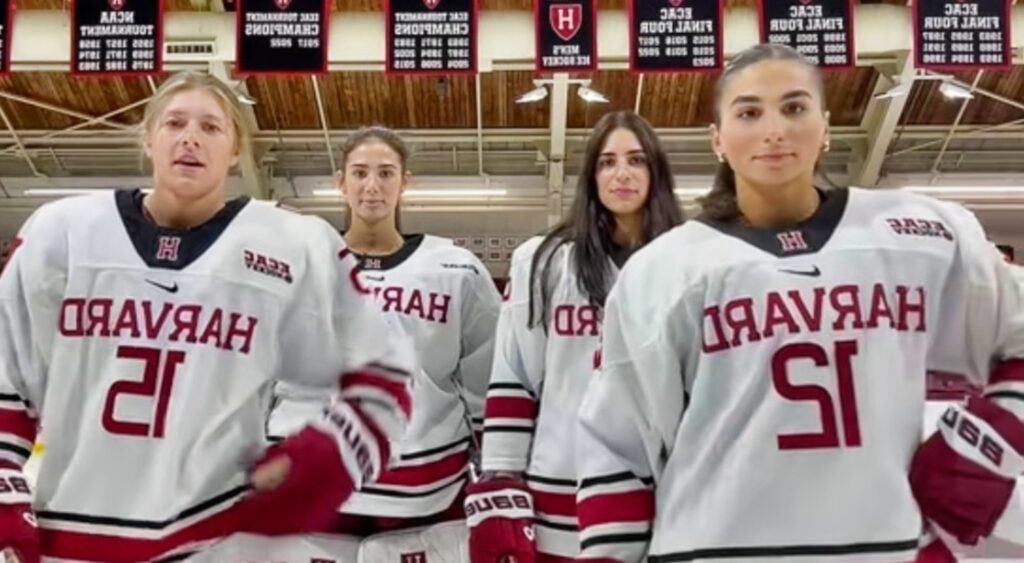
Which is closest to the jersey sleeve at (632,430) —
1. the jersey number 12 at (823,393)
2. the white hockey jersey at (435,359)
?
the jersey number 12 at (823,393)

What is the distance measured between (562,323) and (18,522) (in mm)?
1435

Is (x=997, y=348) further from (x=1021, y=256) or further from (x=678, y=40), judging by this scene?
(x=1021, y=256)

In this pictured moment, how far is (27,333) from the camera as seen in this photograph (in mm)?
2074

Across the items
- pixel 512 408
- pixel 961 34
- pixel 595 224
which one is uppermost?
pixel 961 34

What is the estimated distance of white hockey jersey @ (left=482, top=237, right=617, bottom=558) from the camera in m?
2.92

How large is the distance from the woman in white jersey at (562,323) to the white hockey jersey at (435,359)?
0.38 m

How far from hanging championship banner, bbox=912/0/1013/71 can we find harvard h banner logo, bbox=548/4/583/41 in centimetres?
211

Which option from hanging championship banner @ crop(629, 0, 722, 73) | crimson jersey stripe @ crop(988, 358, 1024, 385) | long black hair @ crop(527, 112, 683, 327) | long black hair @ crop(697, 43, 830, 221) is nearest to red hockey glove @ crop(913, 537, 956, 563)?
crimson jersey stripe @ crop(988, 358, 1024, 385)

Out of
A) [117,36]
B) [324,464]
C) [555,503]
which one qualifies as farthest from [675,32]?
[324,464]

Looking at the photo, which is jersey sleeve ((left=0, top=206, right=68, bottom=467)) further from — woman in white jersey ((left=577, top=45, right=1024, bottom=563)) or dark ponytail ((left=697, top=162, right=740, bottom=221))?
dark ponytail ((left=697, top=162, right=740, bottom=221))

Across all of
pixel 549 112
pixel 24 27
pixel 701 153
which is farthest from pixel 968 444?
pixel 701 153

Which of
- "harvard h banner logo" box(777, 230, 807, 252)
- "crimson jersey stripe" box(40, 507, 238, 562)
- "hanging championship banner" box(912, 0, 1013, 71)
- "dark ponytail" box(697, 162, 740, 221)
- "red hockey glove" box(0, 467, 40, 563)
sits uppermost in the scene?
"hanging championship banner" box(912, 0, 1013, 71)

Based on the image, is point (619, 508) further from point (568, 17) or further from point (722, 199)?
point (568, 17)

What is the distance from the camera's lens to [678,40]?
7.23 metres
